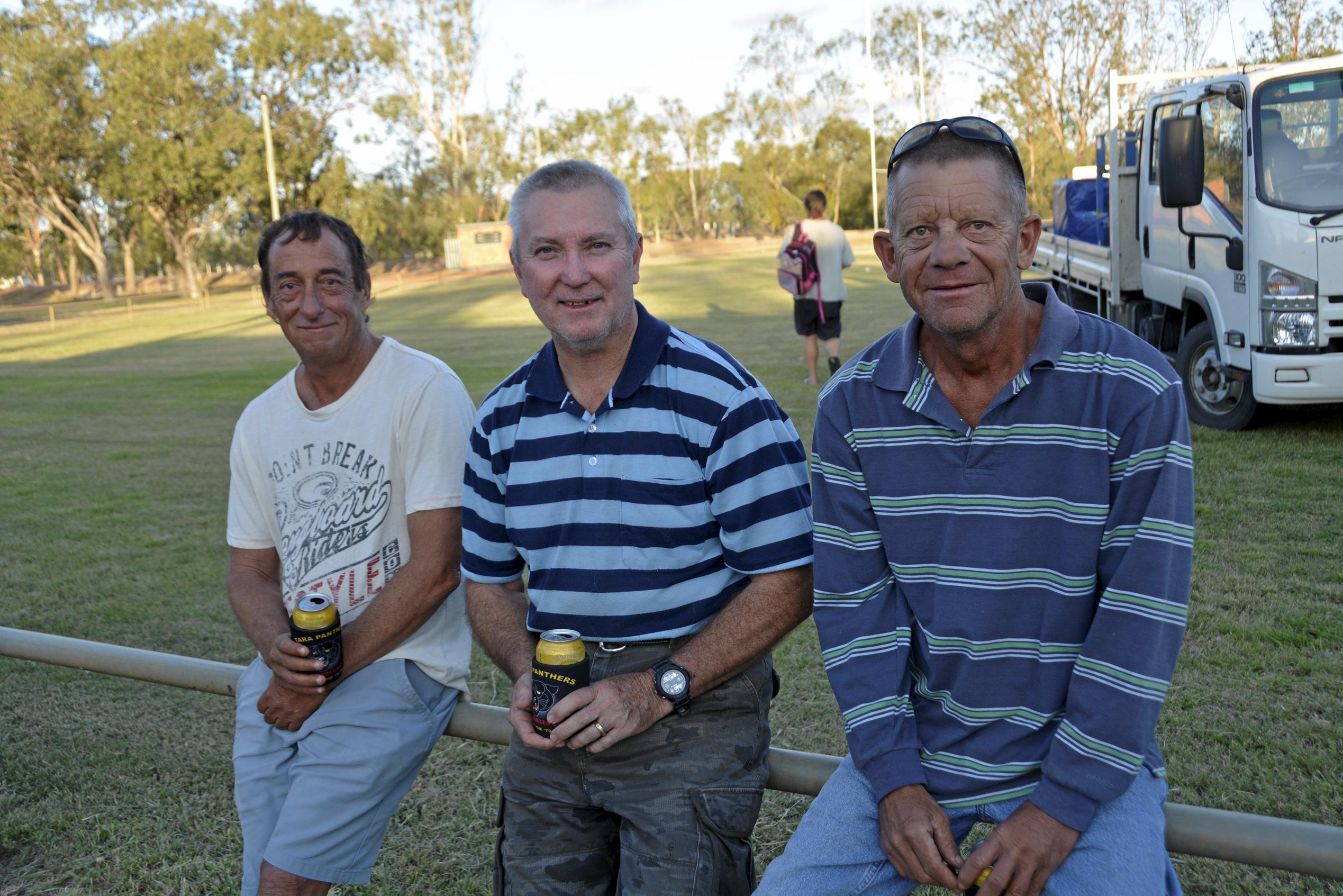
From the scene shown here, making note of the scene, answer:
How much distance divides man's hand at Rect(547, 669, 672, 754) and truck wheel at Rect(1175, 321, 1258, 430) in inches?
283

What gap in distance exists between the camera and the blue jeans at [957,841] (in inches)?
77.4

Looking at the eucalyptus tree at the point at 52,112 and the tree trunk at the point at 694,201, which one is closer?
the eucalyptus tree at the point at 52,112

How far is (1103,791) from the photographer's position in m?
1.97

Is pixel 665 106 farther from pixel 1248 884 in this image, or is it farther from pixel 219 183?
pixel 1248 884

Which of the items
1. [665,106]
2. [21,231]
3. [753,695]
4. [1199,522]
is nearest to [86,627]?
[753,695]

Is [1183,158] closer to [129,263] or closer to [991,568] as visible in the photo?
[991,568]

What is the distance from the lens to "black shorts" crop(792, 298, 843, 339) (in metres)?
11.9

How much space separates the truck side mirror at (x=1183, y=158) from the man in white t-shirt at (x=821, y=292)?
448cm

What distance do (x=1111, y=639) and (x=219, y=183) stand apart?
5225cm

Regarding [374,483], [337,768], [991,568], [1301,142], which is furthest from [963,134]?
[1301,142]

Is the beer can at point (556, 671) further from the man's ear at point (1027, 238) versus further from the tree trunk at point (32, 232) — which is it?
the tree trunk at point (32, 232)

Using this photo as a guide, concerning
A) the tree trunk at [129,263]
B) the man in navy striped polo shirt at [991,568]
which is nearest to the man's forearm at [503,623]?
the man in navy striped polo shirt at [991,568]

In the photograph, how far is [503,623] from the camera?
269 centimetres

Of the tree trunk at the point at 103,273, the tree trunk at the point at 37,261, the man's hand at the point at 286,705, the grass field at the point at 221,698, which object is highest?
the tree trunk at the point at 37,261
